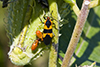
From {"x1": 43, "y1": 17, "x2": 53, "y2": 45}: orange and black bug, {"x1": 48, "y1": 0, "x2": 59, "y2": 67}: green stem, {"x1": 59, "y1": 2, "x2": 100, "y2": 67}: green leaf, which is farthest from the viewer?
{"x1": 59, "y1": 2, "x2": 100, "y2": 67}: green leaf

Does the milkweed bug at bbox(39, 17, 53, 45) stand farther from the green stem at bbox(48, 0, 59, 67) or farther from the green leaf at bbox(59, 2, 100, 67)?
the green leaf at bbox(59, 2, 100, 67)

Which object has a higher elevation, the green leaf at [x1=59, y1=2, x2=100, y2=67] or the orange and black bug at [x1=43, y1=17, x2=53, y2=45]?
the orange and black bug at [x1=43, y1=17, x2=53, y2=45]

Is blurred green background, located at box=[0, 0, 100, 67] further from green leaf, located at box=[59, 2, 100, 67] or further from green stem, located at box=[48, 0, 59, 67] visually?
green stem, located at box=[48, 0, 59, 67]

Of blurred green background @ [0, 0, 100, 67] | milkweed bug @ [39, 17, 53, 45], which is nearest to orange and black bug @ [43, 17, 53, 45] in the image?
milkweed bug @ [39, 17, 53, 45]

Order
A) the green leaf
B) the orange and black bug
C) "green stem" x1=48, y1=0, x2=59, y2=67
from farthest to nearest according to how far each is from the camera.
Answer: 1. the green leaf
2. the orange and black bug
3. "green stem" x1=48, y1=0, x2=59, y2=67

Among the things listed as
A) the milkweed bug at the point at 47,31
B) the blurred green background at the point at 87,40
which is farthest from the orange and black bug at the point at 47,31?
the blurred green background at the point at 87,40

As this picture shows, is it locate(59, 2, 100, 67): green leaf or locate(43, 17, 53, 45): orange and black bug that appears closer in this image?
locate(43, 17, 53, 45): orange and black bug

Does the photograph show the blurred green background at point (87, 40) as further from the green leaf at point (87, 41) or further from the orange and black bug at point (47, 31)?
the orange and black bug at point (47, 31)

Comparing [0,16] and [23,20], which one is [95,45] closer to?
[23,20]

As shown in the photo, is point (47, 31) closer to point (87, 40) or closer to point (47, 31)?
point (47, 31)

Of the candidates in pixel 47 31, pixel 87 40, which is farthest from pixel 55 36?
pixel 87 40

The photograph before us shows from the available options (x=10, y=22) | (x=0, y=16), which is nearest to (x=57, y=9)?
(x=10, y=22)
